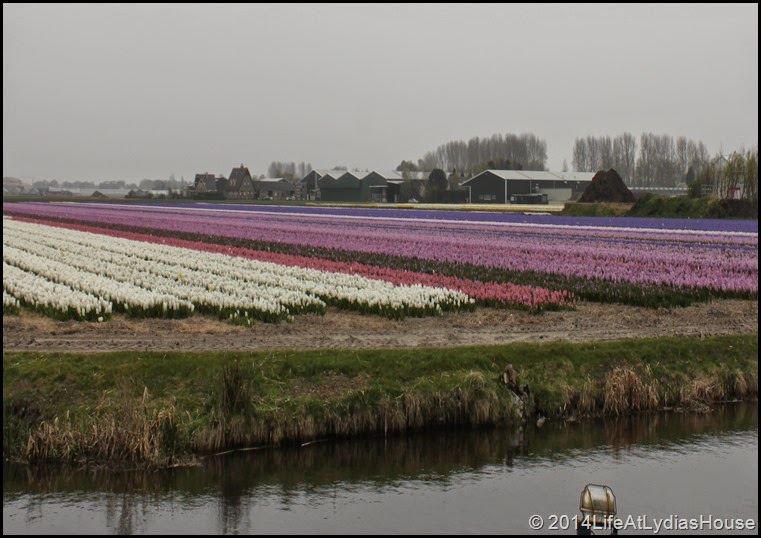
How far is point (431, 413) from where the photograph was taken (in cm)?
1400

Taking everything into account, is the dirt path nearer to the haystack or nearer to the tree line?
the haystack

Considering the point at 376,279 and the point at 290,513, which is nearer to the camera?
the point at 290,513

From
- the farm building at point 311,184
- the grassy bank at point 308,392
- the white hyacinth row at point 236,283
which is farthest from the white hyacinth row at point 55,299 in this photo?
the farm building at point 311,184

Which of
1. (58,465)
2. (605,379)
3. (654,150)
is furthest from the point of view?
(654,150)

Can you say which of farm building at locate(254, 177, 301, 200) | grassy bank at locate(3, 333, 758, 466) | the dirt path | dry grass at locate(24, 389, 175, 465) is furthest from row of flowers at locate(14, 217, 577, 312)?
farm building at locate(254, 177, 301, 200)

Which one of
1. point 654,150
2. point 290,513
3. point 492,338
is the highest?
point 654,150

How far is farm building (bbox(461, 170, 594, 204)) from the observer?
104812 millimetres

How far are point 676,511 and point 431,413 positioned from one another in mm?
4363

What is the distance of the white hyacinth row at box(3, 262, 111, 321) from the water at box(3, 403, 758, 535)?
22.5 feet

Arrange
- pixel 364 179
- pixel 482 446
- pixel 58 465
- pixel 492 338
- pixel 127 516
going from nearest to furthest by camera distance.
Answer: pixel 127 516
pixel 58 465
pixel 482 446
pixel 492 338
pixel 364 179

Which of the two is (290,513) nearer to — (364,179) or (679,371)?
(679,371)

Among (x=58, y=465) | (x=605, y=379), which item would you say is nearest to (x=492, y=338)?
(x=605, y=379)

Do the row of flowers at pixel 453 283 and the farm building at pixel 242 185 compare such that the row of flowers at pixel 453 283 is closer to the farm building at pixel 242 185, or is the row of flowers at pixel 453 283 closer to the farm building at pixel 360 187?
the farm building at pixel 360 187

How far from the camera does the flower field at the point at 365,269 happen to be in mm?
20078
